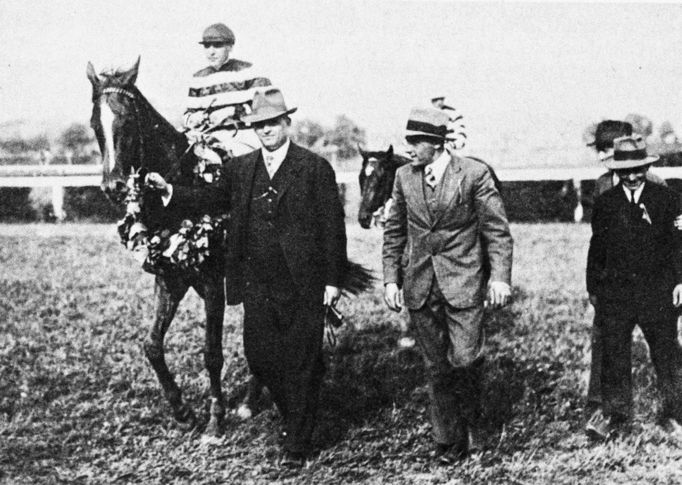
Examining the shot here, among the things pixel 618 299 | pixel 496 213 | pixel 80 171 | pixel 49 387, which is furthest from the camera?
pixel 80 171

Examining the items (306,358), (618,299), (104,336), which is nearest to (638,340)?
(618,299)

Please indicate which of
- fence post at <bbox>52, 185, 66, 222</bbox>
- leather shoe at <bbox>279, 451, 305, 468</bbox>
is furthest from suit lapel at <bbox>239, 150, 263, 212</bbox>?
fence post at <bbox>52, 185, 66, 222</bbox>

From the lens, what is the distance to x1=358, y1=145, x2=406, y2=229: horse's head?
7.54m

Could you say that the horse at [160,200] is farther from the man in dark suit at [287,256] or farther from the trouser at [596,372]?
the trouser at [596,372]

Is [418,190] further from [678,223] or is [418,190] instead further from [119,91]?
[119,91]

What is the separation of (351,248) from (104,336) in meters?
4.96

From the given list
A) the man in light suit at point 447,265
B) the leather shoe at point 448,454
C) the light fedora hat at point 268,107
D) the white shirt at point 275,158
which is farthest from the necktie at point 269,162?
the leather shoe at point 448,454

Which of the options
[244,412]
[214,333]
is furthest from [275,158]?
[244,412]

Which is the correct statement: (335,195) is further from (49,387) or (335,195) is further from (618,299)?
(49,387)

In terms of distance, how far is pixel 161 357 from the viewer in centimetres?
547

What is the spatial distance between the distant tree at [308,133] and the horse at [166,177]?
296 inches

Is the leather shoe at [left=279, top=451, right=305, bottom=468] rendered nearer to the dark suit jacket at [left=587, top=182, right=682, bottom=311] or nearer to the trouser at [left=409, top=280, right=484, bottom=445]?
the trouser at [left=409, top=280, right=484, bottom=445]

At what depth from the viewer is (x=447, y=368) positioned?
194 inches

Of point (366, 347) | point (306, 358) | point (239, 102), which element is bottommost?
point (366, 347)
